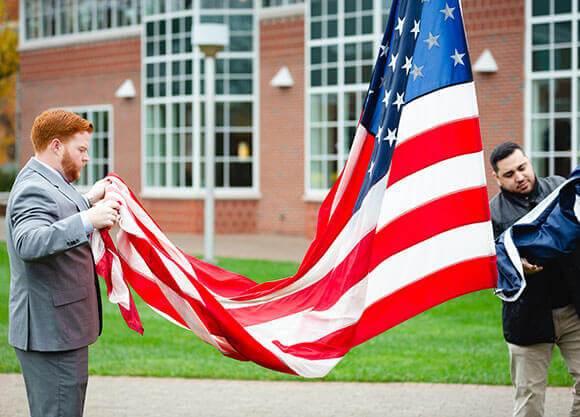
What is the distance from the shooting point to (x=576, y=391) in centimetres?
487

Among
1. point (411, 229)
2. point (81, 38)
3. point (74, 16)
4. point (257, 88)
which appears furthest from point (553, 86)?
point (74, 16)

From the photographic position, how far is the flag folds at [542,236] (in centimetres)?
451

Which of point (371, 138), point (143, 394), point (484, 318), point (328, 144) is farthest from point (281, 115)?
point (371, 138)

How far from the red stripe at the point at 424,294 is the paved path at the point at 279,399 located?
2.23 meters

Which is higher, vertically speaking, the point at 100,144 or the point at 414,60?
the point at 100,144

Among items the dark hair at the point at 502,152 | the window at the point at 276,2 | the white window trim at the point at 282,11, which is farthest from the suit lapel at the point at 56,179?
the window at the point at 276,2

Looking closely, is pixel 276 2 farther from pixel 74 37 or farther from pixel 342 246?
pixel 342 246

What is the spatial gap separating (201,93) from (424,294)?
18289mm

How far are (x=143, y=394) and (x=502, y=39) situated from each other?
13413 mm

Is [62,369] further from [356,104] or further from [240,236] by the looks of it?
[240,236]

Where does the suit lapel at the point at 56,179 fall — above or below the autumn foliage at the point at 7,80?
below

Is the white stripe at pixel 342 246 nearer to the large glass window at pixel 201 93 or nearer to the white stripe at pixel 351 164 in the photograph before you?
the white stripe at pixel 351 164

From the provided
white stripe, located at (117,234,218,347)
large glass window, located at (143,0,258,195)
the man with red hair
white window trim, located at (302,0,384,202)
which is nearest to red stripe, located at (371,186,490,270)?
white stripe, located at (117,234,218,347)

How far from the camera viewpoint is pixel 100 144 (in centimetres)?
2572
